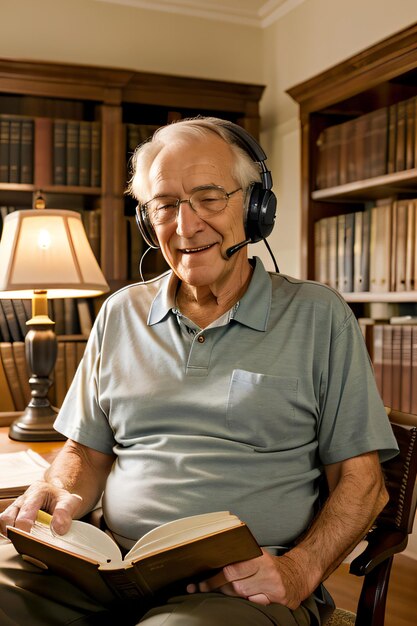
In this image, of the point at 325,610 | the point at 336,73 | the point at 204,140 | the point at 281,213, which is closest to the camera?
the point at 325,610

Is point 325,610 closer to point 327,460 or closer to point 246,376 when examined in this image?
point 327,460

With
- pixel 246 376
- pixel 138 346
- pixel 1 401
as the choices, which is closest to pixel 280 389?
pixel 246 376

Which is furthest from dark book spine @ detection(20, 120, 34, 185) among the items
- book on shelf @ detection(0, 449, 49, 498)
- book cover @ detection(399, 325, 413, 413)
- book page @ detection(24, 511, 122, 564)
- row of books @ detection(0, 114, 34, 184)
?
book page @ detection(24, 511, 122, 564)

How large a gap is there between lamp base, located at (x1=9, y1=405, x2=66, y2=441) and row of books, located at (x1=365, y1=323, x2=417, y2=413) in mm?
1247

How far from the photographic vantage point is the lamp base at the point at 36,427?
2109mm

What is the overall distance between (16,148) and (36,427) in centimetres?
158

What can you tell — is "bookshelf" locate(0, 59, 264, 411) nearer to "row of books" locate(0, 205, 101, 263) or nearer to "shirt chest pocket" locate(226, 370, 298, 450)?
"row of books" locate(0, 205, 101, 263)

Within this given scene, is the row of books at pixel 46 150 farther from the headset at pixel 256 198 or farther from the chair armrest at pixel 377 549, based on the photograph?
the chair armrest at pixel 377 549

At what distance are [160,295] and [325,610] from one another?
70 cm

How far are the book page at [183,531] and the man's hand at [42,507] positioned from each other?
0.52ft

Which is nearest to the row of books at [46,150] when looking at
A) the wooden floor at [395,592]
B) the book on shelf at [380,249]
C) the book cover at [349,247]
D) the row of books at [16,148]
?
the row of books at [16,148]

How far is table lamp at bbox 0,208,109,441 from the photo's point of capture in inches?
83.3

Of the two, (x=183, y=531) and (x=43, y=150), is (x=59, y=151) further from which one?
(x=183, y=531)

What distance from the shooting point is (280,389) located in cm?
133
